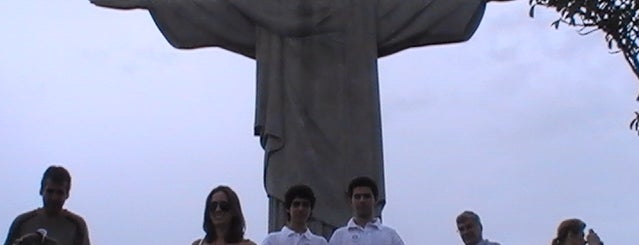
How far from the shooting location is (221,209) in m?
5.95

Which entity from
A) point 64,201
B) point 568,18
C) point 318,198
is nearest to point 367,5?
point 318,198

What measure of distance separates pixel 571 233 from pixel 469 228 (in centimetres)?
60

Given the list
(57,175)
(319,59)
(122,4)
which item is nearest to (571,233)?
(57,175)

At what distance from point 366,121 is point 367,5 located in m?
1.07

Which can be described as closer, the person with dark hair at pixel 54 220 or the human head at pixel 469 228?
the person with dark hair at pixel 54 220

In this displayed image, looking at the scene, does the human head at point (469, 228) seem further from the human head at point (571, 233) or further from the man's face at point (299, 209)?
the man's face at point (299, 209)

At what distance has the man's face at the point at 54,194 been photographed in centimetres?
609

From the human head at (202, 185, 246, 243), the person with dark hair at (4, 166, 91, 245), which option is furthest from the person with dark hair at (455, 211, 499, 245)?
the person with dark hair at (4, 166, 91, 245)

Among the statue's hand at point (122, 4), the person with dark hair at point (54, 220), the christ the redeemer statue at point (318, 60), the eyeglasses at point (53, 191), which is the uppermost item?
the statue's hand at point (122, 4)

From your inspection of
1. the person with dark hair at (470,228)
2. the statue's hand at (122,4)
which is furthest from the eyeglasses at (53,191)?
the statue's hand at (122,4)

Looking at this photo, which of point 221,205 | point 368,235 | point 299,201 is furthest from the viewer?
point 368,235

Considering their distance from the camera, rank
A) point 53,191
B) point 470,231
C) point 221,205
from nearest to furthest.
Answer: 1. point 221,205
2. point 53,191
3. point 470,231

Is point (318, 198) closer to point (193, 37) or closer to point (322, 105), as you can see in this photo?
point (322, 105)

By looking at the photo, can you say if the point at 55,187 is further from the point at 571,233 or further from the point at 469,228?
the point at 571,233
